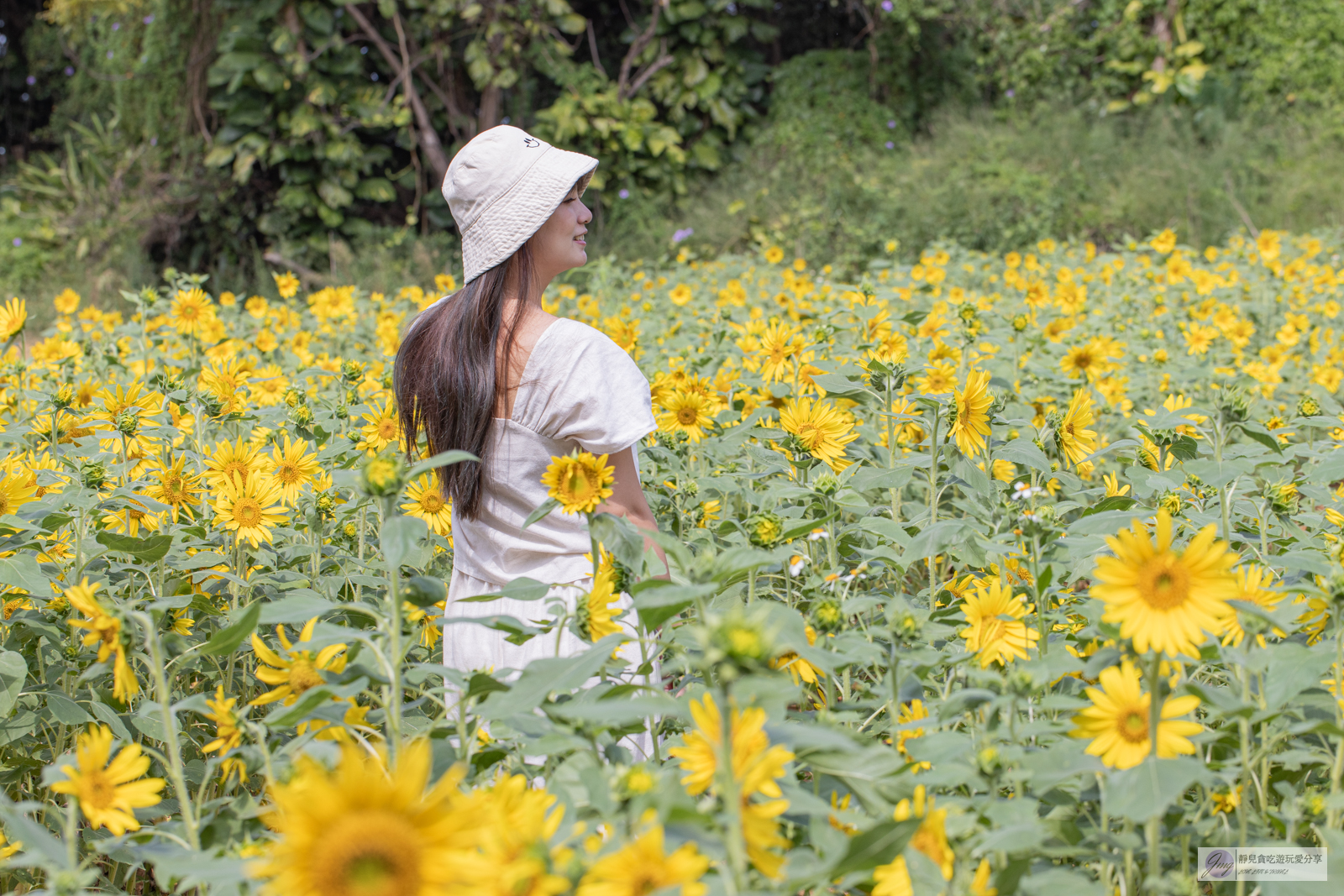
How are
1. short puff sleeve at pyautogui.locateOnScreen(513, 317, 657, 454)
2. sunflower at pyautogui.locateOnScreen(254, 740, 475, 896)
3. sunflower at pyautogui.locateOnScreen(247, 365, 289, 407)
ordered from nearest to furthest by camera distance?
sunflower at pyautogui.locateOnScreen(254, 740, 475, 896) → short puff sleeve at pyautogui.locateOnScreen(513, 317, 657, 454) → sunflower at pyautogui.locateOnScreen(247, 365, 289, 407)

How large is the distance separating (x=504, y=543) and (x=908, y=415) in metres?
0.72

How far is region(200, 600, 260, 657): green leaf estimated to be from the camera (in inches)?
44.7

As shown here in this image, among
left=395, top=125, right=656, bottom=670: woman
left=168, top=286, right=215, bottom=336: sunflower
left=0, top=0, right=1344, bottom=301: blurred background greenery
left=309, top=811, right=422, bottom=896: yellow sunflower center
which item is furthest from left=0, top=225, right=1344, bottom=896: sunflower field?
left=0, top=0, right=1344, bottom=301: blurred background greenery

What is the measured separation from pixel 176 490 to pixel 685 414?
99 cm

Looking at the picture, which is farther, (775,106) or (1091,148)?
(775,106)

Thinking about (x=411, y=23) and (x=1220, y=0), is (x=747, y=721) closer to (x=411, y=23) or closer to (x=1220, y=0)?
(x=411, y=23)

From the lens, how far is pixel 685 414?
2.21 m

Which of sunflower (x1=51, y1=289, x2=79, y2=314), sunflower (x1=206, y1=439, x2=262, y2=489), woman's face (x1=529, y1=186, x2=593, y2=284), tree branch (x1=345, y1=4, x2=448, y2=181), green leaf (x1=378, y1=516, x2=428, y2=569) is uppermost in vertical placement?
tree branch (x1=345, y1=4, x2=448, y2=181)

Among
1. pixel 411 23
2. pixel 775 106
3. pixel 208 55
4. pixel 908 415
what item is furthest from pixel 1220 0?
pixel 908 415

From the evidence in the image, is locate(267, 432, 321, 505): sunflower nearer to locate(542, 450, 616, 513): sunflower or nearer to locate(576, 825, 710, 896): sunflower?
locate(542, 450, 616, 513): sunflower

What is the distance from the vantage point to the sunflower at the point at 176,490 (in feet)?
6.89

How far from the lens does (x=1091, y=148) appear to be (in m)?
8.71

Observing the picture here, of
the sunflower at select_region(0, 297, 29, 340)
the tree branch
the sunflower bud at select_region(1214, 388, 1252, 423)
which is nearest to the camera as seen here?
the sunflower bud at select_region(1214, 388, 1252, 423)

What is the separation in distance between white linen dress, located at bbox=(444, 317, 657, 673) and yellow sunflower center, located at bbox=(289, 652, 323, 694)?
0.47 meters
